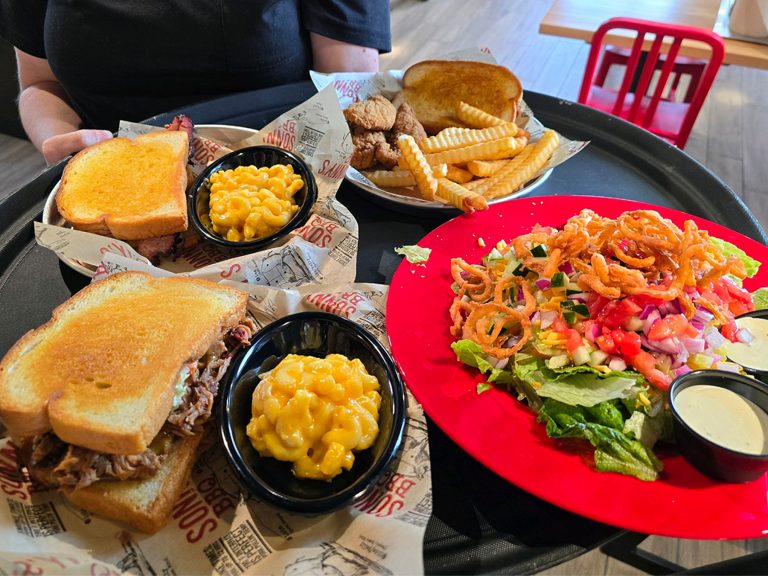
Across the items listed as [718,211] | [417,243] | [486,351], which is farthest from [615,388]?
[718,211]

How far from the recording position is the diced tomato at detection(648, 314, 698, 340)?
4.26ft

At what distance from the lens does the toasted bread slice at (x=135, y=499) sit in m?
1.08

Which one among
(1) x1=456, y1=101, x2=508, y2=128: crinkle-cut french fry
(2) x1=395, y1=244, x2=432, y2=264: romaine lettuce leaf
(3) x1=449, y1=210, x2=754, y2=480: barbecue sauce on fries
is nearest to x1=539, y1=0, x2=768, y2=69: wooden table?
(1) x1=456, y1=101, x2=508, y2=128: crinkle-cut french fry

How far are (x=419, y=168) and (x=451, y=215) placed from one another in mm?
202

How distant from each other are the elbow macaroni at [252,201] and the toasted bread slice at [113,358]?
29 cm

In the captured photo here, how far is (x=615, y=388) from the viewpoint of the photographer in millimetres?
1270

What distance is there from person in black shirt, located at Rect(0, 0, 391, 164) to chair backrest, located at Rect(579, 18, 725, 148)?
170 cm

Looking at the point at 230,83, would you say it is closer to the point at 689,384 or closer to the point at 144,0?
the point at 144,0

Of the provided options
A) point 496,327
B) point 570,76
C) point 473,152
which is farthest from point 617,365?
point 570,76

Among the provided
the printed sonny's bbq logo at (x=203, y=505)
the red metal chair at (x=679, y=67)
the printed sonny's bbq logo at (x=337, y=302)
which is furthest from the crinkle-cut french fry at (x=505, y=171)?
the red metal chair at (x=679, y=67)

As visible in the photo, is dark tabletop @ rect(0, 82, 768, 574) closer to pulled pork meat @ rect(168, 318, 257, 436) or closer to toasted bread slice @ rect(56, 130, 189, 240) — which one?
toasted bread slice @ rect(56, 130, 189, 240)

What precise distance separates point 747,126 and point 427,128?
4.25 metres

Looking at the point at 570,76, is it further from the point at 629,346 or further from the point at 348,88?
the point at 629,346

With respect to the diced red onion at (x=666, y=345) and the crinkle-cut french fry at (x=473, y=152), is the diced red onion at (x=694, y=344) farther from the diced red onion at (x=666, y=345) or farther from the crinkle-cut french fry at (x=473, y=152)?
the crinkle-cut french fry at (x=473, y=152)
